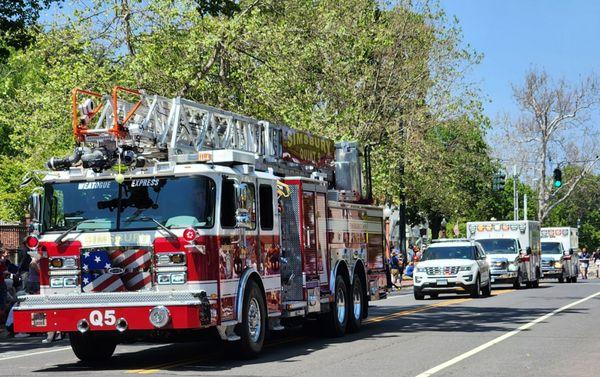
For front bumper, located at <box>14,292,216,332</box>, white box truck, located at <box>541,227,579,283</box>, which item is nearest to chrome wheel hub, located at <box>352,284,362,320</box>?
front bumper, located at <box>14,292,216,332</box>

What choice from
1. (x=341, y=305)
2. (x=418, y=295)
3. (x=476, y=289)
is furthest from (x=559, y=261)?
(x=341, y=305)

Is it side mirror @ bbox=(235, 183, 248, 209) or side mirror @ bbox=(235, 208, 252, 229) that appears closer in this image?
side mirror @ bbox=(235, 208, 252, 229)

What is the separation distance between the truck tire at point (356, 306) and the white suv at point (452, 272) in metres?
11.6

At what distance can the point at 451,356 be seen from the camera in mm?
15008

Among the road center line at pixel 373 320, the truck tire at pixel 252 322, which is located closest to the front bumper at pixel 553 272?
the road center line at pixel 373 320

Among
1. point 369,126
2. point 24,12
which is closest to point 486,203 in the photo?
point 369,126

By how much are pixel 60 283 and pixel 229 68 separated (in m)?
21.4

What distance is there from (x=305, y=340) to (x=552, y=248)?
110ft

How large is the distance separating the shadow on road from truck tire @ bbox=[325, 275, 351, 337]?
19 centimetres

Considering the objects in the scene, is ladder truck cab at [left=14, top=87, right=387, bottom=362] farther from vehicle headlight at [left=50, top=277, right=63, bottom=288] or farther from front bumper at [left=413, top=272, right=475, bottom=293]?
front bumper at [left=413, top=272, right=475, bottom=293]

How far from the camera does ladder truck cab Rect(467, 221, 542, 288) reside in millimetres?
39469

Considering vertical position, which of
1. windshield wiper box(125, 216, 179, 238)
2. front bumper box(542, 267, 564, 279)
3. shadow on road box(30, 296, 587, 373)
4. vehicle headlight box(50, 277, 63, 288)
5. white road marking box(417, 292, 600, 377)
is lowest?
white road marking box(417, 292, 600, 377)

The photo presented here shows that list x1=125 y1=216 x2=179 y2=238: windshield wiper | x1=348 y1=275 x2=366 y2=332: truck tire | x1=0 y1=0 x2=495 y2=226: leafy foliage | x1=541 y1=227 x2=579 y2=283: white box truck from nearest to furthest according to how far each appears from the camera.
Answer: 1. x1=125 y1=216 x2=179 y2=238: windshield wiper
2. x1=348 y1=275 x2=366 y2=332: truck tire
3. x1=0 y1=0 x2=495 y2=226: leafy foliage
4. x1=541 y1=227 x2=579 y2=283: white box truck

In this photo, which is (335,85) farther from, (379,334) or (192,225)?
(192,225)
